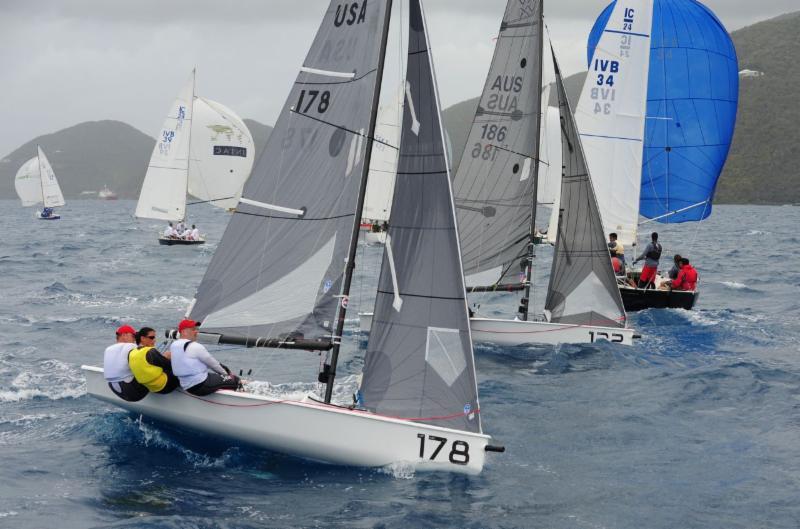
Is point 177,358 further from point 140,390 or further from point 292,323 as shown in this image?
point 292,323

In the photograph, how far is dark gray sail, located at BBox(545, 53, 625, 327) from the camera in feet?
57.8

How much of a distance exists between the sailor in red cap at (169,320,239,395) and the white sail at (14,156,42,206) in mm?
89473

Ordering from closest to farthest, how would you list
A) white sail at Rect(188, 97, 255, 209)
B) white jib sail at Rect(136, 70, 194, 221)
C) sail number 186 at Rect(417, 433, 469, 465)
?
sail number 186 at Rect(417, 433, 469, 465)
white jib sail at Rect(136, 70, 194, 221)
white sail at Rect(188, 97, 255, 209)

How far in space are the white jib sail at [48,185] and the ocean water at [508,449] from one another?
68.5m

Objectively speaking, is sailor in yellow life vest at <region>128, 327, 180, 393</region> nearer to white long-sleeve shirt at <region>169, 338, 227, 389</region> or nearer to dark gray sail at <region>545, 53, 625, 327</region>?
white long-sleeve shirt at <region>169, 338, 227, 389</region>

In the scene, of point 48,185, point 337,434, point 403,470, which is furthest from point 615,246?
point 48,185

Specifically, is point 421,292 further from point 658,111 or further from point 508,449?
point 658,111

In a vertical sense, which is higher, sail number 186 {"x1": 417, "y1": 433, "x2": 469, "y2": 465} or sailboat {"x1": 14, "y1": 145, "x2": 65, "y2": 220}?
sailboat {"x1": 14, "y1": 145, "x2": 65, "y2": 220}

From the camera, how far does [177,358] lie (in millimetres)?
10969

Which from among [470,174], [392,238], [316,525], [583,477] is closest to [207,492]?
[316,525]

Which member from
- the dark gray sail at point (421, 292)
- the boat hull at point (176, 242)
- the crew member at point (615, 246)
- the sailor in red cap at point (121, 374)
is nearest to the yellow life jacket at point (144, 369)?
the sailor in red cap at point (121, 374)

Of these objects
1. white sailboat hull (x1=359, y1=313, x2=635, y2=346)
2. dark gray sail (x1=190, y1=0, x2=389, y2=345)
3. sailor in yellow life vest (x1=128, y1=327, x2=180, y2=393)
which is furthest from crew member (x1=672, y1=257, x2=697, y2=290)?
sailor in yellow life vest (x1=128, y1=327, x2=180, y2=393)

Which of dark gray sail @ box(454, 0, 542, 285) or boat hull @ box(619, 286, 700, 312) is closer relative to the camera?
dark gray sail @ box(454, 0, 542, 285)

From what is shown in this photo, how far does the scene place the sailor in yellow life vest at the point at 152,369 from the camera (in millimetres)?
11086
